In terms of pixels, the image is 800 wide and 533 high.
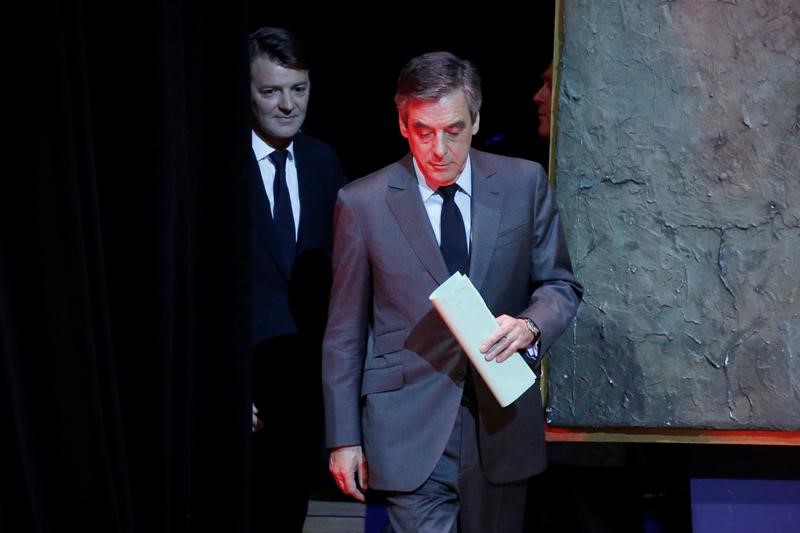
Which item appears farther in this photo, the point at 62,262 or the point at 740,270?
the point at 740,270

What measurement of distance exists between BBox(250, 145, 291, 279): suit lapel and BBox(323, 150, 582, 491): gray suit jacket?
0.43m

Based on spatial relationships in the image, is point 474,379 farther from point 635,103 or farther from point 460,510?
point 635,103

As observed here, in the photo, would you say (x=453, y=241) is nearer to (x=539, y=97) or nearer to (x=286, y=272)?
(x=286, y=272)

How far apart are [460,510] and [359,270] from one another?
62 cm

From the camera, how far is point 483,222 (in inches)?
104

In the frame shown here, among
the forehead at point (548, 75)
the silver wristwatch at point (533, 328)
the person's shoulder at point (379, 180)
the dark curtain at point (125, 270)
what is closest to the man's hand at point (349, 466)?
the dark curtain at point (125, 270)

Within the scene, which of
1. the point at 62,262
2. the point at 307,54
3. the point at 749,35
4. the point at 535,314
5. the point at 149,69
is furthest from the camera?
the point at 307,54

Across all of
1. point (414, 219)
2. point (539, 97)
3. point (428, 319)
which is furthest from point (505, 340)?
point (539, 97)

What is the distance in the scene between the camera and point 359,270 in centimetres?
266

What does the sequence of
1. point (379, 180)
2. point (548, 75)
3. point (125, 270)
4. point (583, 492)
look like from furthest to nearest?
point (583, 492) → point (548, 75) → point (379, 180) → point (125, 270)

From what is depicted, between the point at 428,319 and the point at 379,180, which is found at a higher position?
the point at 379,180

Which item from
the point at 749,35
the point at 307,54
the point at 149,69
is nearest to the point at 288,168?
the point at 307,54

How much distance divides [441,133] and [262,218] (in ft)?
2.30

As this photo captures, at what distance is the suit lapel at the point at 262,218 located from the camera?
308 cm
